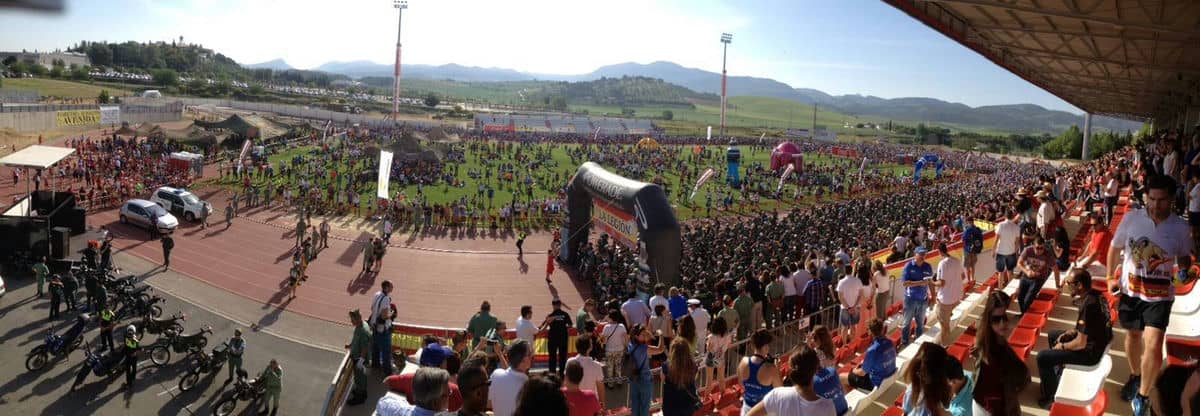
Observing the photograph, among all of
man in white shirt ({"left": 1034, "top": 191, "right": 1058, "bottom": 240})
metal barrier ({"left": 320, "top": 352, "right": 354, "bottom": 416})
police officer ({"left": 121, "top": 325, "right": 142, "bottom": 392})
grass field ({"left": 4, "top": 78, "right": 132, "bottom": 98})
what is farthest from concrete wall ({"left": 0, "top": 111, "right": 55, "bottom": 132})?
man in white shirt ({"left": 1034, "top": 191, "right": 1058, "bottom": 240})

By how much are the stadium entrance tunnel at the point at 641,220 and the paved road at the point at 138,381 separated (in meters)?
7.34

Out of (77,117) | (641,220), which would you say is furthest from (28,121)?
(641,220)

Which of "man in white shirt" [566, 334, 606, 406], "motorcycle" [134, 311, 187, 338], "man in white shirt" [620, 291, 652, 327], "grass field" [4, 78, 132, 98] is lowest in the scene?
"motorcycle" [134, 311, 187, 338]

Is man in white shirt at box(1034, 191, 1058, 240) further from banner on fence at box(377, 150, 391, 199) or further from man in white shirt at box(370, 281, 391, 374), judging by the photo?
banner on fence at box(377, 150, 391, 199)

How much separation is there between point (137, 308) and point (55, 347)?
2049mm

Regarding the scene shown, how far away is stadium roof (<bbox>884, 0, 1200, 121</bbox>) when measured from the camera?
1230 centimetres

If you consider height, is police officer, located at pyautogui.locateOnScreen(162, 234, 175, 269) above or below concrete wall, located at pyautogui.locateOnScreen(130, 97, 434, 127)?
below

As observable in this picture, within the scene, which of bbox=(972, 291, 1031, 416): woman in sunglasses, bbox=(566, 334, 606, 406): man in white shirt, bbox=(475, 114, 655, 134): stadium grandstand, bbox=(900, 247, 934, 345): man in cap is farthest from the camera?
bbox=(475, 114, 655, 134): stadium grandstand

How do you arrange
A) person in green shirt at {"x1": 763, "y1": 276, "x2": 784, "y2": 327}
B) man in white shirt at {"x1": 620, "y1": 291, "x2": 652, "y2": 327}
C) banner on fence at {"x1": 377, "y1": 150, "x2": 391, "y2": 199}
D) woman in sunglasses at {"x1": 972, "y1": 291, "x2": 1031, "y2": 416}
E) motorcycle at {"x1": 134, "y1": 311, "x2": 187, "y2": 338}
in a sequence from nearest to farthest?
woman in sunglasses at {"x1": 972, "y1": 291, "x2": 1031, "y2": 416} → man in white shirt at {"x1": 620, "y1": 291, "x2": 652, "y2": 327} → person in green shirt at {"x1": 763, "y1": 276, "x2": 784, "y2": 327} → motorcycle at {"x1": 134, "y1": 311, "x2": 187, "y2": 338} → banner on fence at {"x1": 377, "y1": 150, "x2": 391, "y2": 199}

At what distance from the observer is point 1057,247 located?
10.6 meters

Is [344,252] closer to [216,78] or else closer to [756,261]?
[756,261]

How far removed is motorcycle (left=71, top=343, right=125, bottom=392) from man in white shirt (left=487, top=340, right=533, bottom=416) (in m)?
→ 10.7

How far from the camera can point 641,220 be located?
1736 centimetres

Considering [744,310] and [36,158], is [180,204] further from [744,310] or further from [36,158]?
[744,310]
